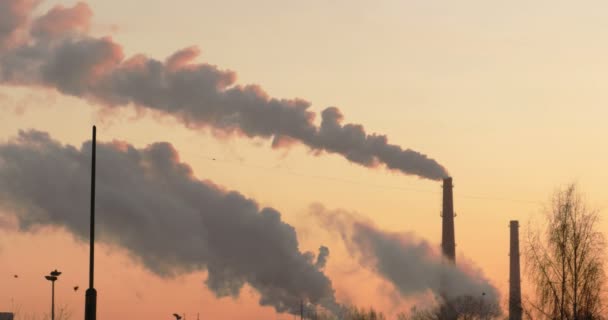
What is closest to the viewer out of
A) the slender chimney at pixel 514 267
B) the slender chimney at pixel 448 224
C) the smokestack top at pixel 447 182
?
the slender chimney at pixel 448 224

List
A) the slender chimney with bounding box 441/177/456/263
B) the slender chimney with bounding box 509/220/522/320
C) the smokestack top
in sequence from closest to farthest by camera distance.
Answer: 1. the slender chimney with bounding box 441/177/456/263
2. the smokestack top
3. the slender chimney with bounding box 509/220/522/320

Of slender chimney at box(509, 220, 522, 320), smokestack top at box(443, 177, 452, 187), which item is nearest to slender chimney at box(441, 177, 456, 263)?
smokestack top at box(443, 177, 452, 187)

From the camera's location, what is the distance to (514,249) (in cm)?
15238

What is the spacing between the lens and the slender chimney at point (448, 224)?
5433 inches

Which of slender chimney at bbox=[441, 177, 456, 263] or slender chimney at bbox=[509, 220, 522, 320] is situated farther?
slender chimney at bbox=[509, 220, 522, 320]

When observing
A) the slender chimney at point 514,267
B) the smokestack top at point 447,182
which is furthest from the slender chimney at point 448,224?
the slender chimney at point 514,267

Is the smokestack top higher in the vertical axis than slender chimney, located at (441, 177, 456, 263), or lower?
higher

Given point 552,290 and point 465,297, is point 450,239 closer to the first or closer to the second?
point 465,297

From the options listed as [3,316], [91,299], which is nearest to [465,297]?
[3,316]

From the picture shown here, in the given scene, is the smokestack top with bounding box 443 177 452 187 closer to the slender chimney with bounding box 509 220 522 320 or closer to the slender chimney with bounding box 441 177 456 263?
the slender chimney with bounding box 441 177 456 263

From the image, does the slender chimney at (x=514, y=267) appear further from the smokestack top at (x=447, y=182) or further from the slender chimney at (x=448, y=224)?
the smokestack top at (x=447, y=182)

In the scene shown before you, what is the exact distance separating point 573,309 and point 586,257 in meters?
3.43

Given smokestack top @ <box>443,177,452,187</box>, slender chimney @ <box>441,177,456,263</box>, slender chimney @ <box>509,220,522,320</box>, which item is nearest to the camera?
slender chimney @ <box>441,177,456,263</box>

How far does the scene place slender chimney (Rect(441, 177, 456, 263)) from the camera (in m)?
138
